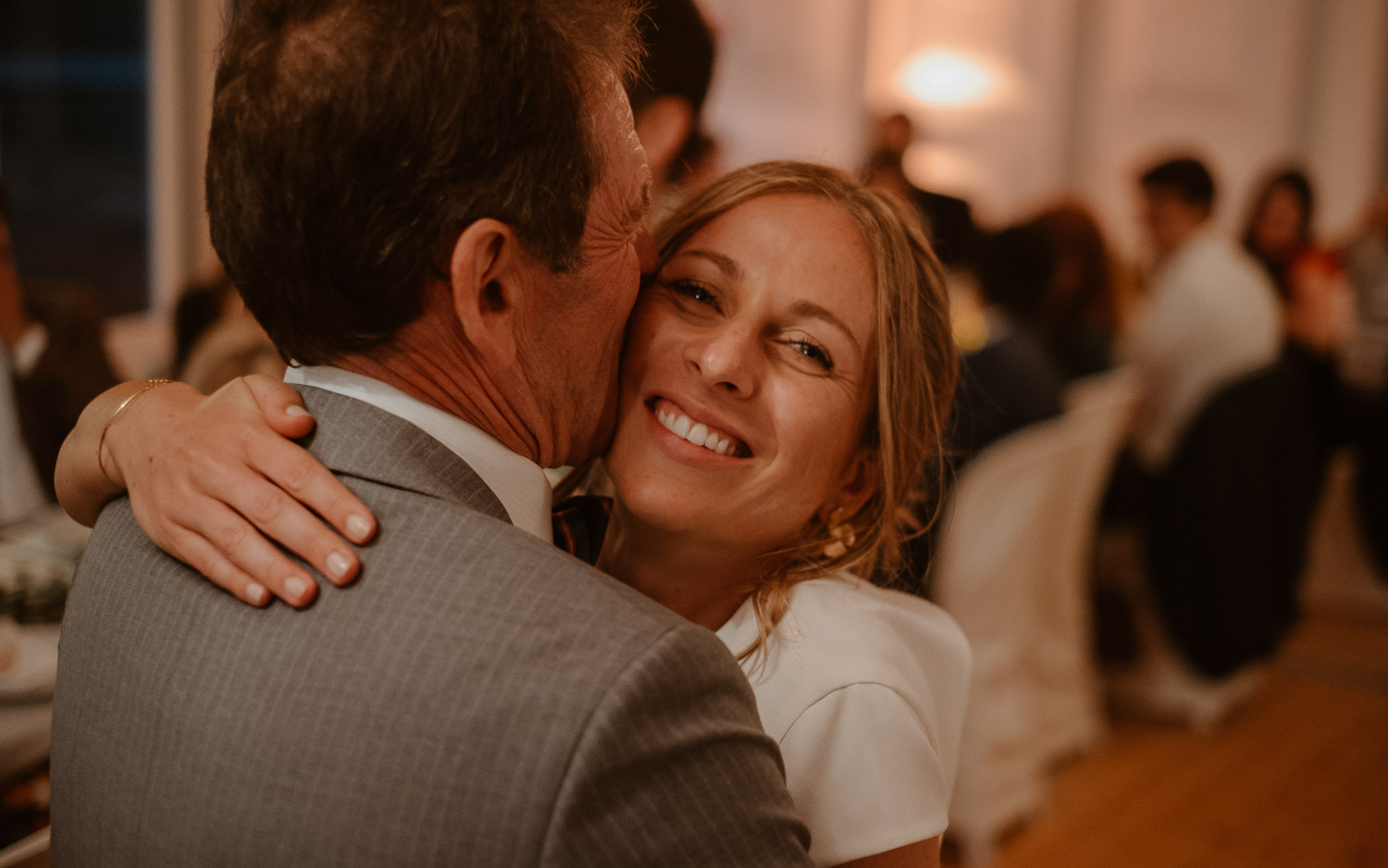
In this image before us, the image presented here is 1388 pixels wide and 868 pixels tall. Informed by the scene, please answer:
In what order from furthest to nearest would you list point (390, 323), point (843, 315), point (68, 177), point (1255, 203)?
point (1255, 203) < point (68, 177) < point (843, 315) < point (390, 323)

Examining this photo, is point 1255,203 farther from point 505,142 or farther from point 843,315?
point 505,142

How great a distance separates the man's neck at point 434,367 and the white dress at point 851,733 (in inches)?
15.1

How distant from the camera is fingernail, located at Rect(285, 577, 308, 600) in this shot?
29.8 inches

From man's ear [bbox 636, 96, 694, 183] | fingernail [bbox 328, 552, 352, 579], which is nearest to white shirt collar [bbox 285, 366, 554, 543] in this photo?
fingernail [bbox 328, 552, 352, 579]

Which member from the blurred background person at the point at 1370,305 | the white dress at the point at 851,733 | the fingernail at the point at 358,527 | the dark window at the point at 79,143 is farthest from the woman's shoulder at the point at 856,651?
the blurred background person at the point at 1370,305

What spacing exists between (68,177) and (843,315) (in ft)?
9.40

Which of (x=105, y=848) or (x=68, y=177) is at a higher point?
(x=105, y=848)

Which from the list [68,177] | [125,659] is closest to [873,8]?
[68,177]

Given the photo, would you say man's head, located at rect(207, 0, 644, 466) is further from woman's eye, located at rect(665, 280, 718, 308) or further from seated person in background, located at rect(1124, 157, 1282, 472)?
seated person in background, located at rect(1124, 157, 1282, 472)

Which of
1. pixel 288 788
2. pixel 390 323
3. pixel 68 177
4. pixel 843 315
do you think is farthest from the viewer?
pixel 68 177

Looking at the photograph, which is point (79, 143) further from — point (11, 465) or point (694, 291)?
point (694, 291)

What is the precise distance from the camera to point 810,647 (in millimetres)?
1080

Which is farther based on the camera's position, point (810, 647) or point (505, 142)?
→ point (810, 647)

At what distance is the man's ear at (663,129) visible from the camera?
5.81 feet
